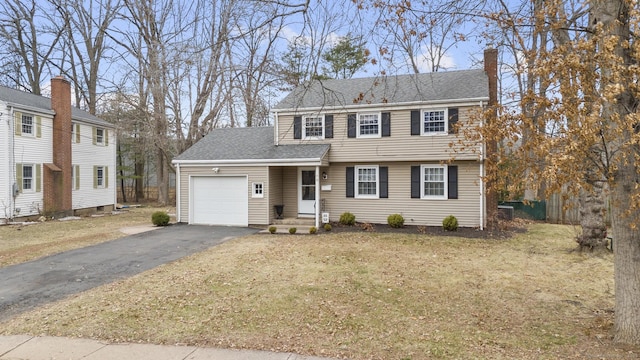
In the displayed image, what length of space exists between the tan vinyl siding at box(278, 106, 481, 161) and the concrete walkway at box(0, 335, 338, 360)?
10495mm

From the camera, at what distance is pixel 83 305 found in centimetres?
647

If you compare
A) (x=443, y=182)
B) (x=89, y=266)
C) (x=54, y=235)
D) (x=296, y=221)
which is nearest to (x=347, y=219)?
(x=296, y=221)

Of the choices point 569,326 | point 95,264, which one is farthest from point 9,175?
point 569,326

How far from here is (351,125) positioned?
1590cm

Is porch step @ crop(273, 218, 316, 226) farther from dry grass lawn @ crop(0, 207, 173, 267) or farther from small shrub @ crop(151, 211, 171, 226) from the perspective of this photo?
dry grass lawn @ crop(0, 207, 173, 267)

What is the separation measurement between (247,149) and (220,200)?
2556mm

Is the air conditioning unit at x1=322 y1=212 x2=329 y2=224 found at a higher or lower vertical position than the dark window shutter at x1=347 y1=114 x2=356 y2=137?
lower

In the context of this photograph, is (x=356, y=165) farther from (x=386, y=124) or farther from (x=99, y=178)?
(x=99, y=178)

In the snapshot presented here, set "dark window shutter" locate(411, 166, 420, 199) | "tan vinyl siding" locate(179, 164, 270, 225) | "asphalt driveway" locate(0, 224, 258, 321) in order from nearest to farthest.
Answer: "asphalt driveway" locate(0, 224, 258, 321) → "dark window shutter" locate(411, 166, 420, 199) → "tan vinyl siding" locate(179, 164, 270, 225)

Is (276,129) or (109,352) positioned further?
(276,129)

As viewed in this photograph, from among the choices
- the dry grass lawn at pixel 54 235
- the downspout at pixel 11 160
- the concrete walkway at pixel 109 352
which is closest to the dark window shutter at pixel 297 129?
the dry grass lawn at pixel 54 235

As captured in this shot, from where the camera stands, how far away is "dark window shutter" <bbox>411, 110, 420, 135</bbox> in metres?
15.0

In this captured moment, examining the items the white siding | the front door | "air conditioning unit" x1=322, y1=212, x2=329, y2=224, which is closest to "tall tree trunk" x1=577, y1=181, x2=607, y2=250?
"air conditioning unit" x1=322, y1=212, x2=329, y2=224

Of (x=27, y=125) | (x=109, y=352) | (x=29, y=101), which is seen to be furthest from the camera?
(x=29, y=101)
